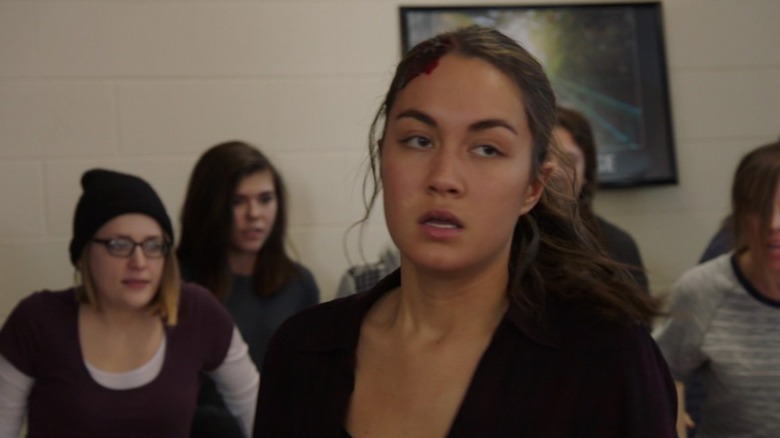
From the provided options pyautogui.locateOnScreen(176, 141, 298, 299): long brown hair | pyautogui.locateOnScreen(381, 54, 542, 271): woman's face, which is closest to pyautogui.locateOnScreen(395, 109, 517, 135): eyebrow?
pyautogui.locateOnScreen(381, 54, 542, 271): woman's face

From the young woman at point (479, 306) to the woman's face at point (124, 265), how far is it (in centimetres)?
131

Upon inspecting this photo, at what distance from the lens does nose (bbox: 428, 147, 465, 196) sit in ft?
4.00

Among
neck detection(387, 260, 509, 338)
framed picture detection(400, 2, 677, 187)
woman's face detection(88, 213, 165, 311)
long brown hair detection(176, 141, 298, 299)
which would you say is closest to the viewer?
neck detection(387, 260, 509, 338)

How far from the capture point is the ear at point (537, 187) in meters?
1.32

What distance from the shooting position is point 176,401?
2.59m

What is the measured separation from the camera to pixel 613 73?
3590 millimetres

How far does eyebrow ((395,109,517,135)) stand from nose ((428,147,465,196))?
36 millimetres

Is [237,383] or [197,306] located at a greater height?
[197,306]

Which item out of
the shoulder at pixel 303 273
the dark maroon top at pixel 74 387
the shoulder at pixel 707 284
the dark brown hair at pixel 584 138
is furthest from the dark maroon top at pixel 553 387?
the shoulder at pixel 303 273

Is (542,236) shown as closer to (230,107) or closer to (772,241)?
(772,241)

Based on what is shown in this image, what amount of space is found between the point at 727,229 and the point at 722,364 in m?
0.42

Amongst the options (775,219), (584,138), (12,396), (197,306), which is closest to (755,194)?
(775,219)

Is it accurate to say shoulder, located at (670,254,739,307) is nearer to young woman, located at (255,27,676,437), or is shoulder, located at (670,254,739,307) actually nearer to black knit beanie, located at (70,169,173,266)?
young woman, located at (255,27,676,437)

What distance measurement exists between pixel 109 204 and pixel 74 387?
0.44 m
